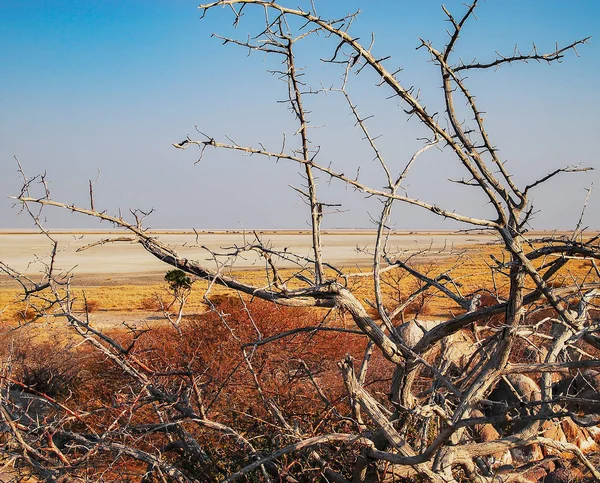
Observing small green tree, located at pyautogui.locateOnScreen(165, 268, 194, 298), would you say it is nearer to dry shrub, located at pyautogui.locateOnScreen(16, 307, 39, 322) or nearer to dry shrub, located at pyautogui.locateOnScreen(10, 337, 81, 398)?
dry shrub, located at pyautogui.locateOnScreen(16, 307, 39, 322)

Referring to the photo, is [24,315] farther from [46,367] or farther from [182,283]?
[46,367]

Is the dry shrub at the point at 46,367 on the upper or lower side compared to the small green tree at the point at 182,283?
lower

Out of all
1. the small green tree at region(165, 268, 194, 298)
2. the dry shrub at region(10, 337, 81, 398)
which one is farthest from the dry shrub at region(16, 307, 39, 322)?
the small green tree at region(165, 268, 194, 298)

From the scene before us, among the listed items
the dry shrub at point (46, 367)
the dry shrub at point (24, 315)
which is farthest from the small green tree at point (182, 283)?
the dry shrub at point (46, 367)

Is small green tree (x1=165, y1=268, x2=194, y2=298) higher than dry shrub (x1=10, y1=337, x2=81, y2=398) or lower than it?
higher

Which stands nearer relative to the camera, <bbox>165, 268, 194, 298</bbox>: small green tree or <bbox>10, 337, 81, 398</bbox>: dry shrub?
<bbox>165, 268, 194, 298</bbox>: small green tree

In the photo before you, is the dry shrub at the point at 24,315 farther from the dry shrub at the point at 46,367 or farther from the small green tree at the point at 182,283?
the small green tree at the point at 182,283

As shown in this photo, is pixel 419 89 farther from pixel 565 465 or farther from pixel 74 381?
pixel 74 381

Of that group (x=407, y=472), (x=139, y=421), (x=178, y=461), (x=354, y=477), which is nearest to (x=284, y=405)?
(x=178, y=461)

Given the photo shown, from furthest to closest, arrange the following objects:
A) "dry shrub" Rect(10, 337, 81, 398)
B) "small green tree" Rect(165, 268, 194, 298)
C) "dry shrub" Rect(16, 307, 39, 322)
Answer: "dry shrub" Rect(10, 337, 81, 398) → "dry shrub" Rect(16, 307, 39, 322) → "small green tree" Rect(165, 268, 194, 298)

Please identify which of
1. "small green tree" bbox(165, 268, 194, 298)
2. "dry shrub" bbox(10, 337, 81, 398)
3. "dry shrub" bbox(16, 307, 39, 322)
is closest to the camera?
"small green tree" bbox(165, 268, 194, 298)

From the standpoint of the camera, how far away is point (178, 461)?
14.3ft

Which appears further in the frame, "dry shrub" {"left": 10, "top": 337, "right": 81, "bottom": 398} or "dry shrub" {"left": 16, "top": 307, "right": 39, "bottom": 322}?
"dry shrub" {"left": 10, "top": 337, "right": 81, "bottom": 398}

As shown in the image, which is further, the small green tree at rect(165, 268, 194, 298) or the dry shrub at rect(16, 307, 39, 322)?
the dry shrub at rect(16, 307, 39, 322)
